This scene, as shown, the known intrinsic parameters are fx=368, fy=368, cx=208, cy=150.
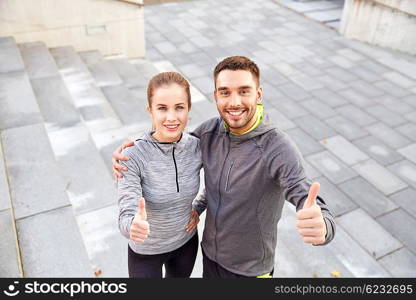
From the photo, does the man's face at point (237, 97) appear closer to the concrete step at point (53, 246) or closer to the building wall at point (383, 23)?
the concrete step at point (53, 246)

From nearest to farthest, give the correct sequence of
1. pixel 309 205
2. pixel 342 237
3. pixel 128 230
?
1. pixel 309 205
2. pixel 128 230
3. pixel 342 237

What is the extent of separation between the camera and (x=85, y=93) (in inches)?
251

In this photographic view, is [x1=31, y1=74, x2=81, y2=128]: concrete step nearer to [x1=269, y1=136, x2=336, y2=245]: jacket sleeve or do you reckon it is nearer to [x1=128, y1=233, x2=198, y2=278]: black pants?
[x1=128, y1=233, x2=198, y2=278]: black pants

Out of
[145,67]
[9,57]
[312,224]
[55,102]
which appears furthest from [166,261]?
[145,67]

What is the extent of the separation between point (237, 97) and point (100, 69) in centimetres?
598

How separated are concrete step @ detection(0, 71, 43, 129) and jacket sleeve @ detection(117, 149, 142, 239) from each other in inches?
127

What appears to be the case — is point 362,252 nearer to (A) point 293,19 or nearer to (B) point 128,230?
(B) point 128,230

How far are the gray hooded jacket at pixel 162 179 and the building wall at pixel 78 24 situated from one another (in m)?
6.33

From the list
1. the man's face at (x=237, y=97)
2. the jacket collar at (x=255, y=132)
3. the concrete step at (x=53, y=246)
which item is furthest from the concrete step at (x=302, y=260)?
the man's face at (x=237, y=97)

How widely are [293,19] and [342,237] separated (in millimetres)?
8844

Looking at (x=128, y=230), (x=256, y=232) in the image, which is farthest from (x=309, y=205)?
(x=128, y=230)

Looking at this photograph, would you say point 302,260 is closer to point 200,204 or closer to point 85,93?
point 200,204

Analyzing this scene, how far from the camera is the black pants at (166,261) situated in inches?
101

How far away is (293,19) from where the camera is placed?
456 inches
